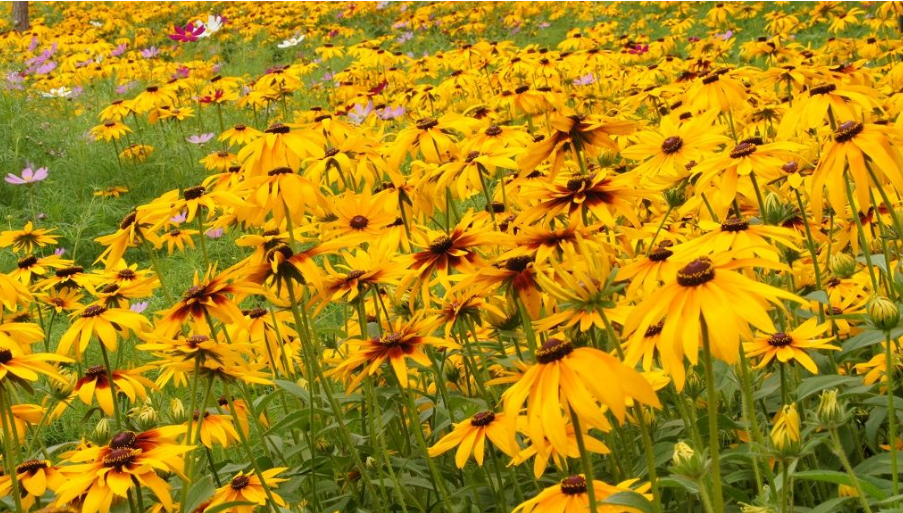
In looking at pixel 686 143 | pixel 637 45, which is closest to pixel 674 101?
pixel 686 143

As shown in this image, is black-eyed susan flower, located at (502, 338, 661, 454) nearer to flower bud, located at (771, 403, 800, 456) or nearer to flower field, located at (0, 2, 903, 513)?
flower field, located at (0, 2, 903, 513)

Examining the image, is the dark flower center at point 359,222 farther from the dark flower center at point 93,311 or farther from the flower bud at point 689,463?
the flower bud at point 689,463

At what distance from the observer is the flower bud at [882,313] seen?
4.74 ft

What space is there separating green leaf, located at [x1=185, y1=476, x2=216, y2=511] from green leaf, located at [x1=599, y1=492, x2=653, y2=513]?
31.8 inches

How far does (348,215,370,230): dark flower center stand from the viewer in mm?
2117

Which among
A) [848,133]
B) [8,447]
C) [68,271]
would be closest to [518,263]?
[848,133]

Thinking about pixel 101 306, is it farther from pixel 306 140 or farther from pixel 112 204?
pixel 112 204

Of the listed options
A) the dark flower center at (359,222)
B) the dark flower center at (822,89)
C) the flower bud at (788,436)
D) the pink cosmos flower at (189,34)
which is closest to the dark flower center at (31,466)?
the dark flower center at (359,222)

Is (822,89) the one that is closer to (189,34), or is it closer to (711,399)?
(711,399)

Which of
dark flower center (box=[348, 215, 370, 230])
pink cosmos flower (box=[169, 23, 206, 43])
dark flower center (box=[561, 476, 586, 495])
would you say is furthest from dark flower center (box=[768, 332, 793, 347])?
pink cosmos flower (box=[169, 23, 206, 43])

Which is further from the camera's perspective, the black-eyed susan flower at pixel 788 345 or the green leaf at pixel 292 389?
the green leaf at pixel 292 389

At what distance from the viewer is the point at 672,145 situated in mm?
2143

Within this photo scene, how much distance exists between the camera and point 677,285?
3.70ft

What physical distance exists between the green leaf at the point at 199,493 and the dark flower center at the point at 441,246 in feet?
1.93
